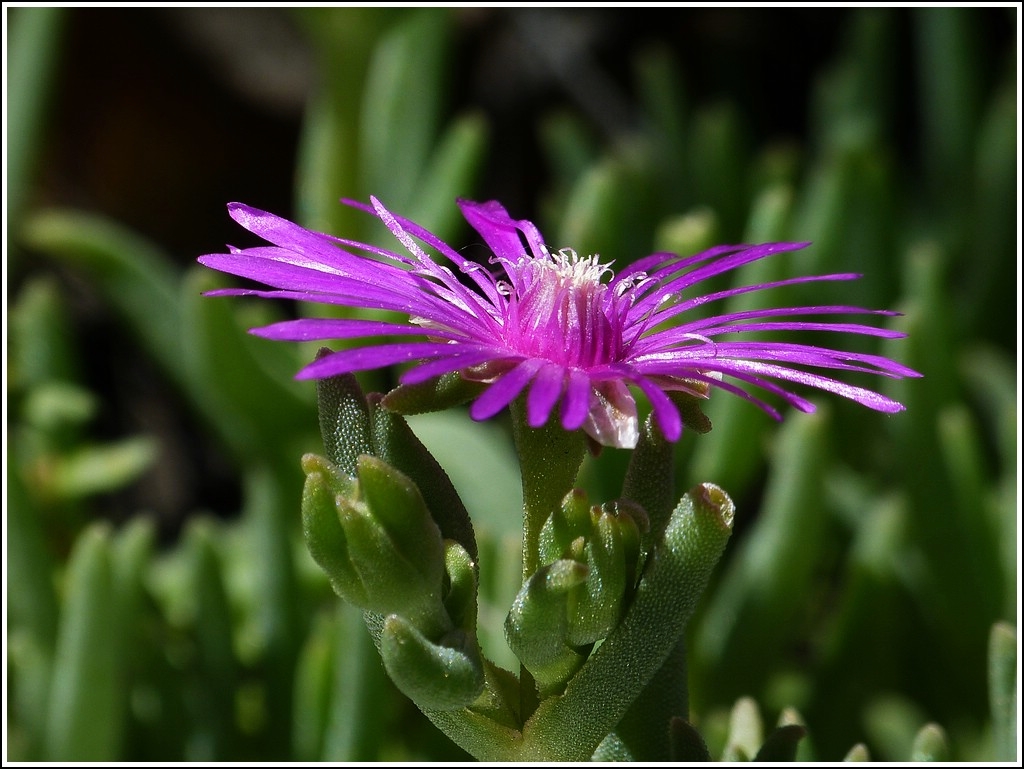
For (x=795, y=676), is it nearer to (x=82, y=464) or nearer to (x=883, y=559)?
(x=883, y=559)

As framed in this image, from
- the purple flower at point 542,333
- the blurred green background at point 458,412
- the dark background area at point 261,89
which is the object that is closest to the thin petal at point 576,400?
the purple flower at point 542,333

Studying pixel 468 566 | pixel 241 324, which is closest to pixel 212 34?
pixel 241 324

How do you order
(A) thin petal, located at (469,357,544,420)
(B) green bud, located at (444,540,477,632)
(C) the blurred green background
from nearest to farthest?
(A) thin petal, located at (469,357,544,420) → (B) green bud, located at (444,540,477,632) → (C) the blurred green background

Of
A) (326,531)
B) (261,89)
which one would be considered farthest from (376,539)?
(261,89)

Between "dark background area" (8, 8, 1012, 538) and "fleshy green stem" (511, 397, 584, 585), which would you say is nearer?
"fleshy green stem" (511, 397, 584, 585)

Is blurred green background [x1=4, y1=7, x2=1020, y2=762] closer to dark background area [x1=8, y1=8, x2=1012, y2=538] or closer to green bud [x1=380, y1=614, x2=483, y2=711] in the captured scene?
dark background area [x1=8, y1=8, x2=1012, y2=538]

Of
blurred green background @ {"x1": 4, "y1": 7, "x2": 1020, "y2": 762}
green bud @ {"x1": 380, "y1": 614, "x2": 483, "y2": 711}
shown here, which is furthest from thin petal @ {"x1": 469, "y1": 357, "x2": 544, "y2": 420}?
blurred green background @ {"x1": 4, "y1": 7, "x2": 1020, "y2": 762}
